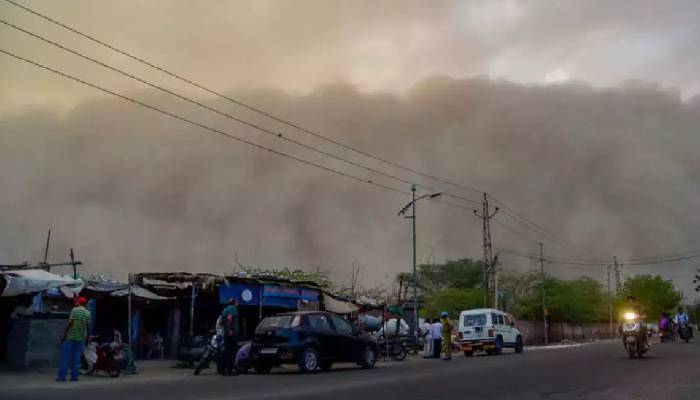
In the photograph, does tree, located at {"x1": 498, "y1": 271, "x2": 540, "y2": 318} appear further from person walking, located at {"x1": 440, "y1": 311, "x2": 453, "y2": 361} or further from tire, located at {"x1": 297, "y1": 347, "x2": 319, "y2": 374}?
tire, located at {"x1": 297, "y1": 347, "x2": 319, "y2": 374}

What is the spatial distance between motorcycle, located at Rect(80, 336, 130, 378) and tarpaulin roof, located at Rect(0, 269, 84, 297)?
8.74ft

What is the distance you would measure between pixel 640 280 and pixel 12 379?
108 metres

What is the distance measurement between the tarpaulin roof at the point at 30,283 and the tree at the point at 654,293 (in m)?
97.2

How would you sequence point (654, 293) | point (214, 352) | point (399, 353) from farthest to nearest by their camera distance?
1. point (654, 293)
2. point (399, 353)
3. point (214, 352)

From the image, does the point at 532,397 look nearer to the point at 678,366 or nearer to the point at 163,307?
the point at 678,366

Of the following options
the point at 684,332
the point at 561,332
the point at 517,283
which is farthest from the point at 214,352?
the point at 517,283

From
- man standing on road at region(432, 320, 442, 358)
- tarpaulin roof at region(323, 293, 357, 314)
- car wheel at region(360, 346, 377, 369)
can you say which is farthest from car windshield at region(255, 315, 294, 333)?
man standing on road at region(432, 320, 442, 358)

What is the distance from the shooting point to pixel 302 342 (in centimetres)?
1605

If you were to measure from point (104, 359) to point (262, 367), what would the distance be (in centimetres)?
380

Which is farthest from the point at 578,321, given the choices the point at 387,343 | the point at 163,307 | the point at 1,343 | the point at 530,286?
the point at 1,343

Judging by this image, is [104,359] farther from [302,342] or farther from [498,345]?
[498,345]

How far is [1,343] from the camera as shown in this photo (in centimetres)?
1775

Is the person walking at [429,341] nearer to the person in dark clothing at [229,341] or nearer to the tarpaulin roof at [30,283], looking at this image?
the person in dark clothing at [229,341]

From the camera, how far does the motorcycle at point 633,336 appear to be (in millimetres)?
19672
